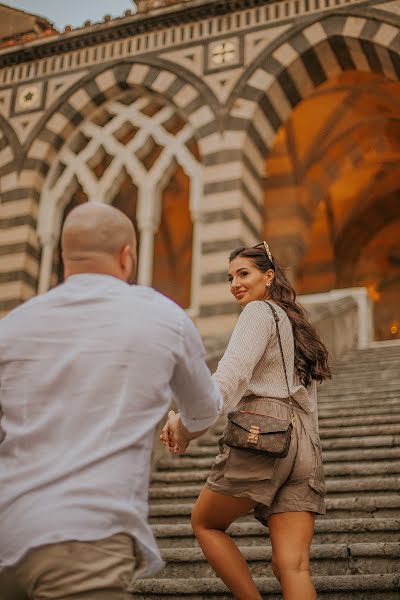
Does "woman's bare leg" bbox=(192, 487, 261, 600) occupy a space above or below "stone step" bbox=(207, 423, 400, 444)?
below

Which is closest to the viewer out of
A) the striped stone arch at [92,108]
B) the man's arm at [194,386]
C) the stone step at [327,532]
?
the man's arm at [194,386]

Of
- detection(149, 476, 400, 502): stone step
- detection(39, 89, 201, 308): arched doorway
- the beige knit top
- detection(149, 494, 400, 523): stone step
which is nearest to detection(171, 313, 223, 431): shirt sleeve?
the beige knit top

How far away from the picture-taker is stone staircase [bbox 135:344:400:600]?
3758 mm

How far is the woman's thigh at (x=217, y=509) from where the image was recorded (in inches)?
108

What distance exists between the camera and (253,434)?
2693 mm

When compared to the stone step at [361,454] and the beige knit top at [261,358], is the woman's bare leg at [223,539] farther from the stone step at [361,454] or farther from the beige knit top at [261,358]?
the stone step at [361,454]

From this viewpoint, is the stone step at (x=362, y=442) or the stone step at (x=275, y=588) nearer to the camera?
the stone step at (x=275, y=588)

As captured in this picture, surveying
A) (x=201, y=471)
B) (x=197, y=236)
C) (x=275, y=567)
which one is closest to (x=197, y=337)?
(x=275, y=567)

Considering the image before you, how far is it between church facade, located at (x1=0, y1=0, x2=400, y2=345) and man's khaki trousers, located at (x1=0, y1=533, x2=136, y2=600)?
7.50 m

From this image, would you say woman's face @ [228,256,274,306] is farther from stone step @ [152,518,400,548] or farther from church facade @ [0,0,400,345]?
church facade @ [0,0,400,345]

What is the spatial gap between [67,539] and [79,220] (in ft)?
2.39

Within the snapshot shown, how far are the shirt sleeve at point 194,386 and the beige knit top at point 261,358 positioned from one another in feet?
2.07

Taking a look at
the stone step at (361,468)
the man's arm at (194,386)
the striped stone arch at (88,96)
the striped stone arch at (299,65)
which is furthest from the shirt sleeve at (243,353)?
the striped stone arch at (88,96)

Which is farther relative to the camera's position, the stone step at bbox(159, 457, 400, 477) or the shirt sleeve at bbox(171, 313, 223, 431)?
the stone step at bbox(159, 457, 400, 477)
